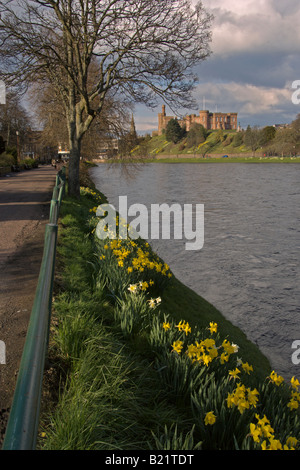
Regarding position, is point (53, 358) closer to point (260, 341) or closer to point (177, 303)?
point (177, 303)

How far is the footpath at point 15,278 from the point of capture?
3341 millimetres

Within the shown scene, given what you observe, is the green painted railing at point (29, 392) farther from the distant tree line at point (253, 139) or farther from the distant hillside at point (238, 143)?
the distant hillside at point (238, 143)

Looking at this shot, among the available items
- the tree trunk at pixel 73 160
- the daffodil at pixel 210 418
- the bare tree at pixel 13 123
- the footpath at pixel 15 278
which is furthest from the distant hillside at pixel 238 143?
the daffodil at pixel 210 418

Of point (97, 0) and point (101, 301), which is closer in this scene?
point (101, 301)

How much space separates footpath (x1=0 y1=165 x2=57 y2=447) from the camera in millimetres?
3341

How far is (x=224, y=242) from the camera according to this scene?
1570 centimetres

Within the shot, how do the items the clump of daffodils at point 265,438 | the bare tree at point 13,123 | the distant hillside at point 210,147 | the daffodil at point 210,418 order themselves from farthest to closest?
the distant hillside at point 210,147 → the bare tree at point 13,123 → the daffodil at point 210,418 → the clump of daffodils at point 265,438

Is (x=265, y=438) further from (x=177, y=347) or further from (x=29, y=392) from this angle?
(x=29, y=392)

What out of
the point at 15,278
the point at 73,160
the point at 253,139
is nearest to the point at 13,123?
the point at 73,160

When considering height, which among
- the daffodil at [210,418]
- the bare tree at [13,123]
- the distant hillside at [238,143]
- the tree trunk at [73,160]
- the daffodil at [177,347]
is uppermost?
the distant hillside at [238,143]

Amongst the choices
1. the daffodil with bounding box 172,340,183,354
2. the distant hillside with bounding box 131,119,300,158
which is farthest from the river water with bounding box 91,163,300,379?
the distant hillside with bounding box 131,119,300,158

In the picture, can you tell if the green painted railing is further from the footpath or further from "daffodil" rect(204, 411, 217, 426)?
"daffodil" rect(204, 411, 217, 426)

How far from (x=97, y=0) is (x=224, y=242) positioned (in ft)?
31.7

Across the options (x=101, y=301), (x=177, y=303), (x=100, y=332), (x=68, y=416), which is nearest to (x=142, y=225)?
(x=177, y=303)
